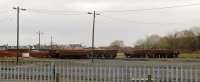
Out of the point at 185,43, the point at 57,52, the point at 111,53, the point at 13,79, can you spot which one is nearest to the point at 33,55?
the point at 57,52

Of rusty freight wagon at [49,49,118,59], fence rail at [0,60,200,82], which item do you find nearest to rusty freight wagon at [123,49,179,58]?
rusty freight wagon at [49,49,118,59]

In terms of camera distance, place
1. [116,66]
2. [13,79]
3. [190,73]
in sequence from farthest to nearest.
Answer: [13,79] < [116,66] < [190,73]

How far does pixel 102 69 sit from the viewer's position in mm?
17547

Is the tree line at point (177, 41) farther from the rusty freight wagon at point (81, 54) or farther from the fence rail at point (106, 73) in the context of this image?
the fence rail at point (106, 73)

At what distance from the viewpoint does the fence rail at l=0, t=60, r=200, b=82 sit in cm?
1630

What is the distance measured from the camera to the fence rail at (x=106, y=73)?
53.5 ft

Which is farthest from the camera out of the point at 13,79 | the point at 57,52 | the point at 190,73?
the point at 57,52

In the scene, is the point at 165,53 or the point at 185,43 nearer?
the point at 165,53

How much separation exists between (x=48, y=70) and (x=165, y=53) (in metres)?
57.4

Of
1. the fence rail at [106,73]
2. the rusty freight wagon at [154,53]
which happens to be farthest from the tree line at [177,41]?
the fence rail at [106,73]

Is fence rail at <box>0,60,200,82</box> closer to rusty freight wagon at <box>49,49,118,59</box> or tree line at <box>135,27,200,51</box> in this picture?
rusty freight wagon at <box>49,49,118,59</box>

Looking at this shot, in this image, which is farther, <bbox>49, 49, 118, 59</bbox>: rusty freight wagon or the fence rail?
<bbox>49, 49, 118, 59</bbox>: rusty freight wagon

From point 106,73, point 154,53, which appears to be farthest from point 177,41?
point 106,73

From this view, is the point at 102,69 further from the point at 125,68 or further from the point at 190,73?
the point at 190,73
